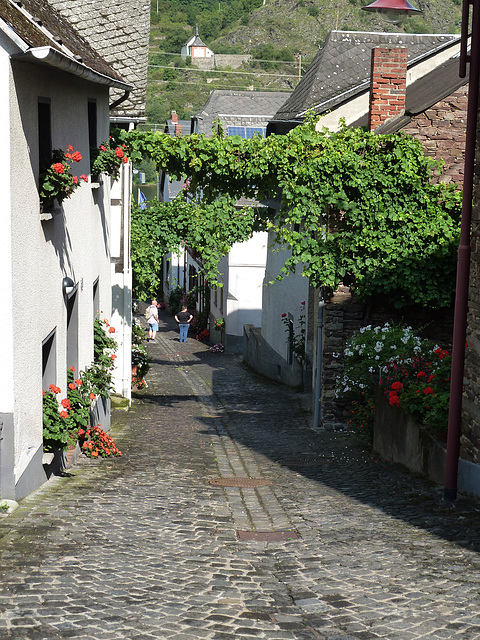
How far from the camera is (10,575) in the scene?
5.38m

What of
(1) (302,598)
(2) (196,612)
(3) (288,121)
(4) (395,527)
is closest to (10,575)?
(2) (196,612)

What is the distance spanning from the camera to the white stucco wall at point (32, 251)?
698cm

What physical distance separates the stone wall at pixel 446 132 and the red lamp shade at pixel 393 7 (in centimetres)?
318

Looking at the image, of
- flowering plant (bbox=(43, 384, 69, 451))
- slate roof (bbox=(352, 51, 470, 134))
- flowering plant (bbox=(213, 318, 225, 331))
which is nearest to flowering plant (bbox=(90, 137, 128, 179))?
flowering plant (bbox=(43, 384, 69, 451))

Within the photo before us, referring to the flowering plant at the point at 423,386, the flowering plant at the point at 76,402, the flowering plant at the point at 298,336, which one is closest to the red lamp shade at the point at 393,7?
the flowering plant at the point at 423,386

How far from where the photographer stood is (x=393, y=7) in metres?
9.95

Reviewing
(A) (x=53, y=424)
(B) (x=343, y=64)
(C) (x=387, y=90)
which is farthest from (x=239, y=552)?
(B) (x=343, y=64)

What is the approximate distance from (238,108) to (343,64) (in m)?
17.5

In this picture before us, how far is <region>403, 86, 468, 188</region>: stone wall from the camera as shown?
42.8 ft

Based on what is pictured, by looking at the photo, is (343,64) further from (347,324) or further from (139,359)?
(139,359)

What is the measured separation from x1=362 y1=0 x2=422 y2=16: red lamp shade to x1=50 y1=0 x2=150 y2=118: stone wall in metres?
5.24

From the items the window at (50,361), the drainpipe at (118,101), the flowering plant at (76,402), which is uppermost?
the drainpipe at (118,101)

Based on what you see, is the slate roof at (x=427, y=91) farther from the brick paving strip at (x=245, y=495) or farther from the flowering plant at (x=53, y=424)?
the flowering plant at (x=53, y=424)

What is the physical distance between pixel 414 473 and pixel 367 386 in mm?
2729
